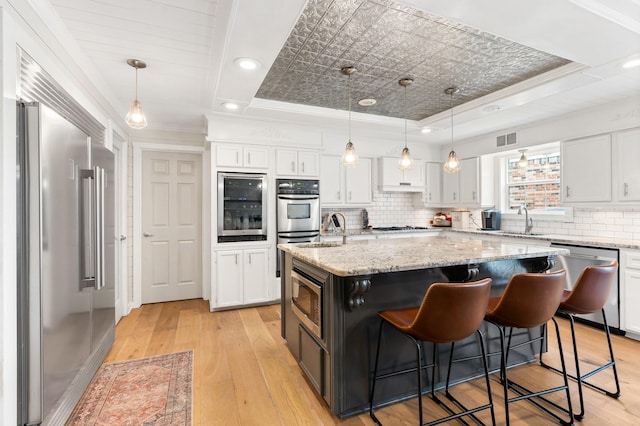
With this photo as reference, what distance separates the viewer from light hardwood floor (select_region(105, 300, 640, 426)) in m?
1.99

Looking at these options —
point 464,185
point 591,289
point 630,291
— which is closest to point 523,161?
point 464,185

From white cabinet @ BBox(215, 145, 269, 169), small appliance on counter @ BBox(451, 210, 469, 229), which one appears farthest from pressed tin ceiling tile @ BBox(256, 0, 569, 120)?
small appliance on counter @ BBox(451, 210, 469, 229)

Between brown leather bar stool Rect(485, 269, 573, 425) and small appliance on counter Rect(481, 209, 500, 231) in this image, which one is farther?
small appliance on counter Rect(481, 209, 500, 231)

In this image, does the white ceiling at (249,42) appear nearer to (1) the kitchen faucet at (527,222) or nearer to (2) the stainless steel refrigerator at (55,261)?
(2) the stainless steel refrigerator at (55,261)

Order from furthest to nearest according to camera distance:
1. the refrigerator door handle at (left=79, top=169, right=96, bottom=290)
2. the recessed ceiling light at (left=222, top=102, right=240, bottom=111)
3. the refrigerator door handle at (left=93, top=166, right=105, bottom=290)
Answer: the recessed ceiling light at (left=222, top=102, right=240, bottom=111) → the refrigerator door handle at (left=93, top=166, right=105, bottom=290) → the refrigerator door handle at (left=79, top=169, right=96, bottom=290)

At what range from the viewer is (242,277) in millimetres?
4090

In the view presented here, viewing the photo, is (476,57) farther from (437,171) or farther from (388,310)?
(437,171)

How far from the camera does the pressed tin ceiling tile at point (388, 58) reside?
2119 millimetres

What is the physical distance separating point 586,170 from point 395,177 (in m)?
2.46

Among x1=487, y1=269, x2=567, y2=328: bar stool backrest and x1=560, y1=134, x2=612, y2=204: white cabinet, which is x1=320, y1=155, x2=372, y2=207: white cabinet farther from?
x1=487, y1=269, x2=567, y2=328: bar stool backrest

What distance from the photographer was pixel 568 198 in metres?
3.90

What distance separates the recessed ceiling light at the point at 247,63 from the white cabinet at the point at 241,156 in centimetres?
158

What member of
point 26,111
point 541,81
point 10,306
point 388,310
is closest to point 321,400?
point 388,310

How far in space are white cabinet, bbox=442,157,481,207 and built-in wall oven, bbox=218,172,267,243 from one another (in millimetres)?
3343
